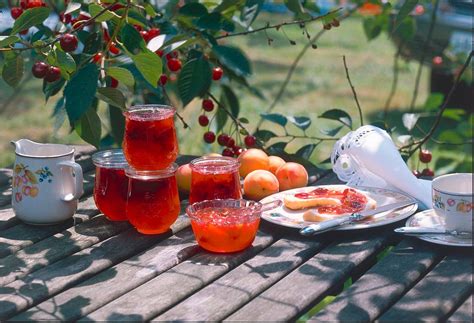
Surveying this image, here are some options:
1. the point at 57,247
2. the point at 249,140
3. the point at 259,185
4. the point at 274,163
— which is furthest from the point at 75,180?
the point at 249,140

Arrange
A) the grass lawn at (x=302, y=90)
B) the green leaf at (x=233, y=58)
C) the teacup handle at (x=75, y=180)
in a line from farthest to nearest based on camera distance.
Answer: the grass lawn at (x=302, y=90) < the green leaf at (x=233, y=58) < the teacup handle at (x=75, y=180)

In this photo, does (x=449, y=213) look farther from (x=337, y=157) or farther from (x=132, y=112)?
(x=132, y=112)

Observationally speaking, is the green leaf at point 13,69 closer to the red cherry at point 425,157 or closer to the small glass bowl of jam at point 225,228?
the small glass bowl of jam at point 225,228

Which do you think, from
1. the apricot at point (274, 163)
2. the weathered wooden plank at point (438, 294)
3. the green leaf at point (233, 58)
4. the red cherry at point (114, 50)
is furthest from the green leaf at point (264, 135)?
the weathered wooden plank at point (438, 294)

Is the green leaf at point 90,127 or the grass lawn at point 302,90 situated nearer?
the green leaf at point 90,127

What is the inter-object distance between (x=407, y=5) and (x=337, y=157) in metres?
Answer: 0.43

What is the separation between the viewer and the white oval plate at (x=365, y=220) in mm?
1695

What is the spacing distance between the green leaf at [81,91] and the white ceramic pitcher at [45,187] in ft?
0.31

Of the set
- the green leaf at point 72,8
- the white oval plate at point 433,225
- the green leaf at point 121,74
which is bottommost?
the white oval plate at point 433,225

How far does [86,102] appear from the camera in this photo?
5.65 feet

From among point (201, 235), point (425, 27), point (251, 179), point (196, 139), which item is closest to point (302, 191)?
point (251, 179)

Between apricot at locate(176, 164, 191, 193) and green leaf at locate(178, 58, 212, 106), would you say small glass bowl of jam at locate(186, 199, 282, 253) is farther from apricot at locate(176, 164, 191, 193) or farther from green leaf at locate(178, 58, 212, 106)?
green leaf at locate(178, 58, 212, 106)

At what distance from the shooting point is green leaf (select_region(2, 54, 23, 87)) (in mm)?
1801

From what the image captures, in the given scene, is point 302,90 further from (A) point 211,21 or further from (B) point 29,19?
(B) point 29,19
